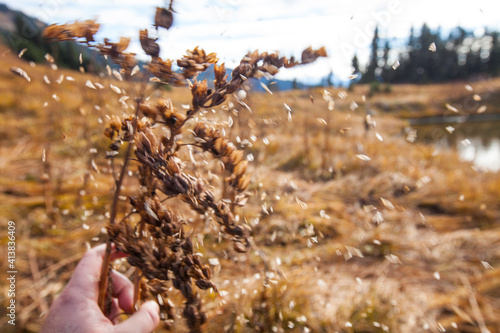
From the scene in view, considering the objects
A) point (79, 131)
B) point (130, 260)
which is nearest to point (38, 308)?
point (130, 260)

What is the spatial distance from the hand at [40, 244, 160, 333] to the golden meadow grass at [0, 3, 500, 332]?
0.13 metres

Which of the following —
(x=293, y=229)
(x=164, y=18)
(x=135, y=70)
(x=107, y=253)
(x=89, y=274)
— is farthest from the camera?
(x=293, y=229)

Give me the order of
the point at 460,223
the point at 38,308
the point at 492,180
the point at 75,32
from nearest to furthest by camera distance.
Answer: the point at 75,32, the point at 38,308, the point at 460,223, the point at 492,180

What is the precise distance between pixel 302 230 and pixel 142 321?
2463mm


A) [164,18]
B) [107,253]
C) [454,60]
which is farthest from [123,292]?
[454,60]

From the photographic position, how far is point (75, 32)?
61 cm

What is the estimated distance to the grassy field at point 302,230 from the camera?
1695mm

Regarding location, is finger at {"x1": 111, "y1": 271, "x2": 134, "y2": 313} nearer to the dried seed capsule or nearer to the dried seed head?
the dried seed capsule

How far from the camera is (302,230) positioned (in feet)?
10.6

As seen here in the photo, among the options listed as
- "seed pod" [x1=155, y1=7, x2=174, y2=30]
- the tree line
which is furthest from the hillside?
the tree line

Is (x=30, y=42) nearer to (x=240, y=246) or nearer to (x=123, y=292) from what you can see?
(x=123, y=292)

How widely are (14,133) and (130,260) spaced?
243 inches

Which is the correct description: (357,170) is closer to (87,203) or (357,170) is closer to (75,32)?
(87,203)

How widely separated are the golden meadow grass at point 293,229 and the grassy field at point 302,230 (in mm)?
14
